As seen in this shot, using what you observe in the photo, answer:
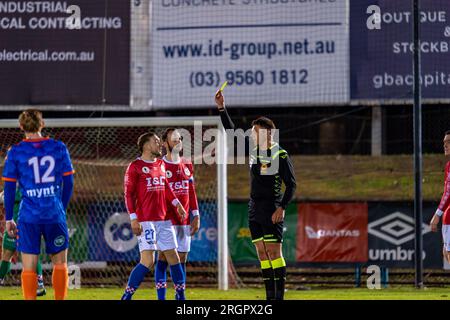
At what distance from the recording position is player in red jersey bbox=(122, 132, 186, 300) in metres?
10.5

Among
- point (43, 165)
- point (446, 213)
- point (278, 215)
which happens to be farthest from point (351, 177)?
point (43, 165)

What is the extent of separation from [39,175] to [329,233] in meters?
9.70

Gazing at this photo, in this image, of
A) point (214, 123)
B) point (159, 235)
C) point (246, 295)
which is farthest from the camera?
point (214, 123)

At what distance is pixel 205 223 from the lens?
57.4 feet

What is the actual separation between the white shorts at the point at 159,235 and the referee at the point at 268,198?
0.92 m

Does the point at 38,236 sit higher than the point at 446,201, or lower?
lower

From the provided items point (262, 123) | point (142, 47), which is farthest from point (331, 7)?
point (262, 123)

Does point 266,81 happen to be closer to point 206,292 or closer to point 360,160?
point 360,160

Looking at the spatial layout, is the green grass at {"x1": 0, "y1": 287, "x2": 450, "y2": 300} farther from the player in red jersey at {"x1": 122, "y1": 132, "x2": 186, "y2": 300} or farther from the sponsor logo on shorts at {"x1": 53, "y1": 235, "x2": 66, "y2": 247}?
the sponsor logo on shorts at {"x1": 53, "y1": 235, "x2": 66, "y2": 247}

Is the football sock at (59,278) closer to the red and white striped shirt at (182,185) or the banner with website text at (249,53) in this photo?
the red and white striped shirt at (182,185)

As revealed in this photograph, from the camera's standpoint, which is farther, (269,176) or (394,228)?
(394,228)

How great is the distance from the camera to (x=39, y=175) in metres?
8.81

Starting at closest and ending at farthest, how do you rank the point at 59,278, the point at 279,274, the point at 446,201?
the point at 59,278 → the point at 279,274 → the point at 446,201

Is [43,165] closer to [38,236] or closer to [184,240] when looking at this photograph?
[38,236]
